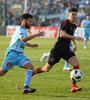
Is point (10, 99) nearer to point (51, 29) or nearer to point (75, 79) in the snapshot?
point (75, 79)

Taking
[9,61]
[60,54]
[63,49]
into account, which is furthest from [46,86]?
[9,61]

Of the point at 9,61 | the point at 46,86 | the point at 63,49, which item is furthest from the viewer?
the point at 46,86

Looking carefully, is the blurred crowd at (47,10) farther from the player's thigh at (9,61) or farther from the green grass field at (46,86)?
the player's thigh at (9,61)

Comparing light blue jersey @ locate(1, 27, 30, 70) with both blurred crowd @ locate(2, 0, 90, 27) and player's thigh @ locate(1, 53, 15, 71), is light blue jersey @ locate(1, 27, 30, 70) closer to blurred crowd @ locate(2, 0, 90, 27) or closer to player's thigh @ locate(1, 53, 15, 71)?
player's thigh @ locate(1, 53, 15, 71)

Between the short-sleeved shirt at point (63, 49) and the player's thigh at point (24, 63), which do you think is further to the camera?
the short-sleeved shirt at point (63, 49)

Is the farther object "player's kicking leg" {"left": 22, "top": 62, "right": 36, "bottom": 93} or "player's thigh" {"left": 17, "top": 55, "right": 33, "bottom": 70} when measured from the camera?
"player's thigh" {"left": 17, "top": 55, "right": 33, "bottom": 70}

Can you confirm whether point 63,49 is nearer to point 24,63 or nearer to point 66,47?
point 66,47

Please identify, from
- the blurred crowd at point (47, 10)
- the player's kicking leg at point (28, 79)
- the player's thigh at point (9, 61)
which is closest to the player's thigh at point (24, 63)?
the player's kicking leg at point (28, 79)

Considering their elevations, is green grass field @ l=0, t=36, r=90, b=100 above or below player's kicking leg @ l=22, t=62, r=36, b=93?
below

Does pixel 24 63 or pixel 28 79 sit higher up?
pixel 24 63

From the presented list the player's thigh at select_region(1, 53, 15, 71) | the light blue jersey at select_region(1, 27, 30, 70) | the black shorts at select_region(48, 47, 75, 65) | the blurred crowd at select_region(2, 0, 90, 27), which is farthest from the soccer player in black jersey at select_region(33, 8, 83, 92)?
the blurred crowd at select_region(2, 0, 90, 27)

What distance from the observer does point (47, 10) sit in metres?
47.8

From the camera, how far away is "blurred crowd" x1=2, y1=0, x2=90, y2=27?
45.8 meters

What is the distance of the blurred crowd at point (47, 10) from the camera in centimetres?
4581
